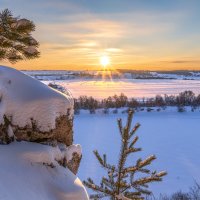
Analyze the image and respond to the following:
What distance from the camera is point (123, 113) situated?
44344 mm

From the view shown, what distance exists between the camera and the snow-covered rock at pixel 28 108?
151 inches

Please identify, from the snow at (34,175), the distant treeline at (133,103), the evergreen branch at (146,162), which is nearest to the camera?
the snow at (34,175)

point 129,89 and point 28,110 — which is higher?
point 28,110

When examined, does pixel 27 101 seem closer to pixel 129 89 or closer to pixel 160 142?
pixel 160 142

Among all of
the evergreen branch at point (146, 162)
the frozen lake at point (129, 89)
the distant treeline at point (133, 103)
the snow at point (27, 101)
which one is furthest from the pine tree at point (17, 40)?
the frozen lake at point (129, 89)

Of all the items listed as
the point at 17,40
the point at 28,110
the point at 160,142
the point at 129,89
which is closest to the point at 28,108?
the point at 28,110

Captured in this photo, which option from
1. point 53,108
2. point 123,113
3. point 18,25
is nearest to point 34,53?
point 18,25

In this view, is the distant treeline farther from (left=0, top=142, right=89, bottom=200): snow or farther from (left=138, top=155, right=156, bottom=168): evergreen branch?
(left=0, top=142, right=89, bottom=200): snow

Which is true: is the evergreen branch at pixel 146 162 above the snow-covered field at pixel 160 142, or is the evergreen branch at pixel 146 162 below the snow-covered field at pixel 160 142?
above

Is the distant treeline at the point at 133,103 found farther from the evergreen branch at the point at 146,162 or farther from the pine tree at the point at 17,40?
the pine tree at the point at 17,40

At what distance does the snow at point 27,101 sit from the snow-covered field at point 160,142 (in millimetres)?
13273

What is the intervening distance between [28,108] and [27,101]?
85 millimetres

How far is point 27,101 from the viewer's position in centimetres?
385

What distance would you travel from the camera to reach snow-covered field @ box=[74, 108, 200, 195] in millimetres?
19078
